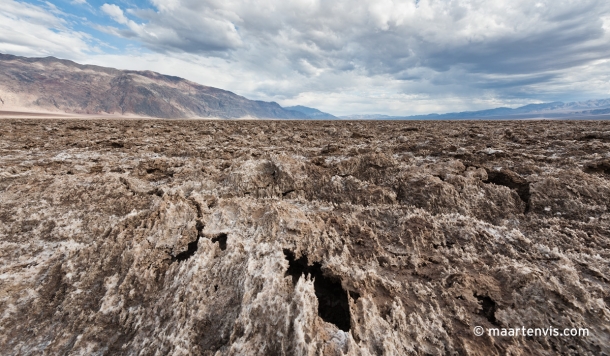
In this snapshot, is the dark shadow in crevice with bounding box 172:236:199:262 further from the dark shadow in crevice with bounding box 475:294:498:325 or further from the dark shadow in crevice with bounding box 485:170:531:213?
the dark shadow in crevice with bounding box 485:170:531:213

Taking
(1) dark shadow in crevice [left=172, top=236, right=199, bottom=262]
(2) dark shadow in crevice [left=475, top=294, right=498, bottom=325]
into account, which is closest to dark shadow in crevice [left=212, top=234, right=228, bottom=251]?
(1) dark shadow in crevice [left=172, top=236, right=199, bottom=262]

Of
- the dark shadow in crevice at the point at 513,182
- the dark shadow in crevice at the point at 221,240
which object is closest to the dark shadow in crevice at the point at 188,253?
the dark shadow in crevice at the point at 221,240

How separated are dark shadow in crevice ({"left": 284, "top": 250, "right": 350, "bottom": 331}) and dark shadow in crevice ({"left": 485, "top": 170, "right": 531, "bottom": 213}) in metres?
3.85

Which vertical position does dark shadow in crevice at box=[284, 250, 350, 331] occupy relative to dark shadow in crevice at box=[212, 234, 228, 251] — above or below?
below

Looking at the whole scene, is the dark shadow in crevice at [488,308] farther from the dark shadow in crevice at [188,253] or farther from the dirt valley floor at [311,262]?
the dark shadow in crevice at [188,253]

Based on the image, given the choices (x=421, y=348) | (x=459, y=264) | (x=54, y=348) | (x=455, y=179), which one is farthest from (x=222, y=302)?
(x=455, y=179)

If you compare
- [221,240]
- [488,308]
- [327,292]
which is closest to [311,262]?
[327,292]

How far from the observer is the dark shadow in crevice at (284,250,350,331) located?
2.84m

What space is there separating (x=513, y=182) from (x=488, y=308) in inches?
152

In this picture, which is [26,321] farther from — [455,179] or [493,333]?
[455,179]

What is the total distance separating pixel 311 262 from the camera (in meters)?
3.48

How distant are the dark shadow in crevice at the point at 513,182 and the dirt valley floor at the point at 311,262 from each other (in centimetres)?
5

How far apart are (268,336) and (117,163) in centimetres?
767

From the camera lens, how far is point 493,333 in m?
2.56
